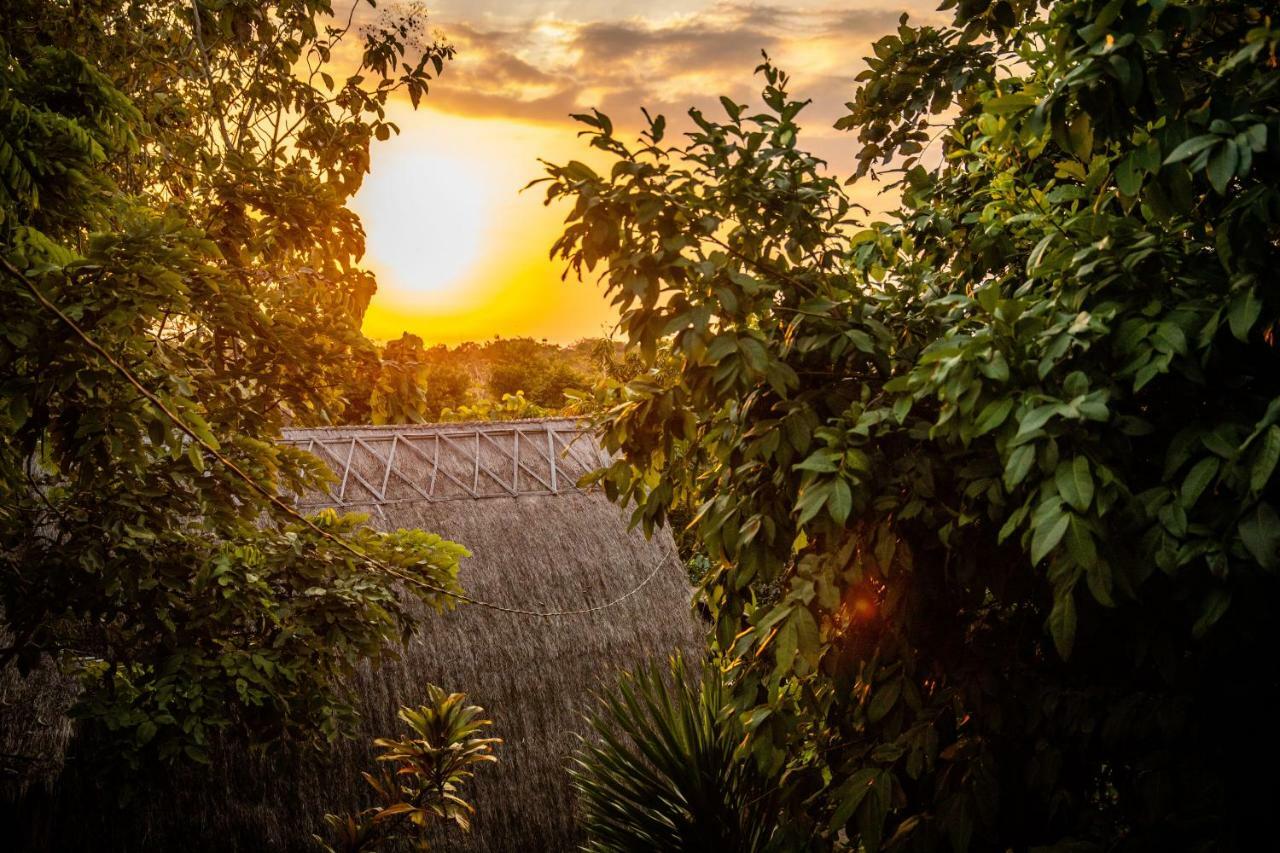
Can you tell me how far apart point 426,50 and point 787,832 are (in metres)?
3.43

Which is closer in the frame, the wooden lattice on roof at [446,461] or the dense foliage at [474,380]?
the dense foliage at [474,380]

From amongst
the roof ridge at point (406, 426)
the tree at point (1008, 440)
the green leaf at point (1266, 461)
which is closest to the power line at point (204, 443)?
the tree at point (1008, 440)

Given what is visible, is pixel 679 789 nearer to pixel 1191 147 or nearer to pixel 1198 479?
pixel 1198 479

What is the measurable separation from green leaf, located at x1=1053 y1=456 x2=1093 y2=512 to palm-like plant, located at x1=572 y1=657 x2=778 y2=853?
7.23 feet

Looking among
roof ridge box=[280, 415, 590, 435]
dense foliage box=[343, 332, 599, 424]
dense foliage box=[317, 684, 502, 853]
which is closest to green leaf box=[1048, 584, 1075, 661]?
dense foliage box=[343, 332, 599, 424]

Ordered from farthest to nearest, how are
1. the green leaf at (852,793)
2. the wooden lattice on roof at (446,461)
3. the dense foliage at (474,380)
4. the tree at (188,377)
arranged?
the wooden lattice on roof at (446,461) → the dense foliage at (474,380) → the tree at (188,377) → the green leaf at (852,793)

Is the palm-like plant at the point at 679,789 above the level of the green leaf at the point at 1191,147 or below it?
below

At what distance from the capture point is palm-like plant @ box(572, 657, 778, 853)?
358 cm

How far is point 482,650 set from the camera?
5.80 meters

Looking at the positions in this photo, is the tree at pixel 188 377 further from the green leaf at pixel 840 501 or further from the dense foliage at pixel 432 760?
the green leaf at pixel 840 501

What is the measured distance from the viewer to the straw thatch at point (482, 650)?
460 cm

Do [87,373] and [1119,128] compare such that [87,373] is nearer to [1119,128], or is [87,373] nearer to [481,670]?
[1119,128]

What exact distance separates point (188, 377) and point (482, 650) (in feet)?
10.6

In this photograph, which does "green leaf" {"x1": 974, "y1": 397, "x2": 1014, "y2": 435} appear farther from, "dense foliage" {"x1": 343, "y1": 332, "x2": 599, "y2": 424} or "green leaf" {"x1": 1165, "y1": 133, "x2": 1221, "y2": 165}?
"dense foliage" {"x1": 343, "y1": 332, "x2": 599, "y2": 424}
